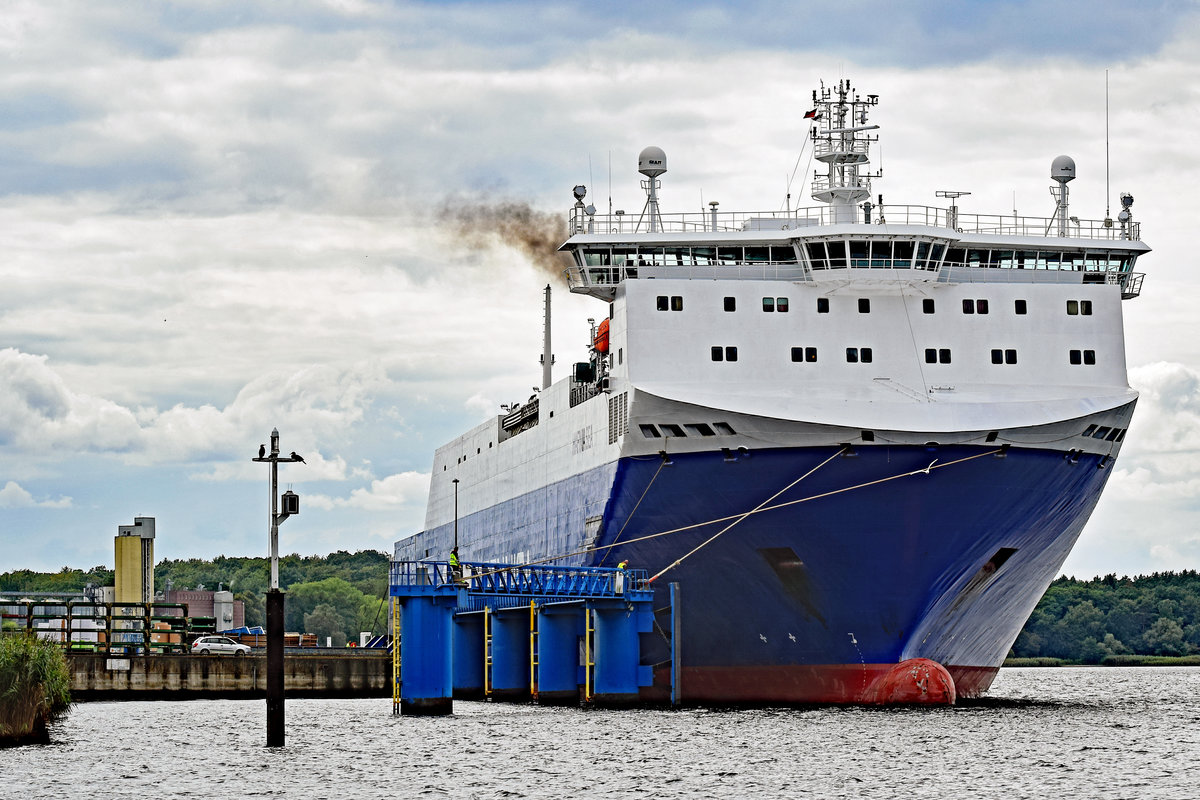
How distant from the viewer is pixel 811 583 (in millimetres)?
35844

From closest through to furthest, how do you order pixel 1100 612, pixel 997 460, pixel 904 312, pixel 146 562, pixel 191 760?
pixel 191 760, pixel 997 460, pixel 904 312, pixel 146 562, pixel 1100 612

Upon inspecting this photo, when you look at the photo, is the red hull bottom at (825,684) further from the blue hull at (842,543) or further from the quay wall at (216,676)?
the quay wall at (216,676)

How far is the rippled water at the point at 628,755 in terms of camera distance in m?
25.4

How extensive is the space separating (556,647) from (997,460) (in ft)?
39.3

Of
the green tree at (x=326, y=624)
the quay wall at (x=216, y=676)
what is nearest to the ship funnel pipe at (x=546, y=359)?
the quay wall at (x=216, y=676)

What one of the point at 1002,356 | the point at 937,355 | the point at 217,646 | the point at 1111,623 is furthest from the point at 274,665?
the point at 1111,623

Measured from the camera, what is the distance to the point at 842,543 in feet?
116

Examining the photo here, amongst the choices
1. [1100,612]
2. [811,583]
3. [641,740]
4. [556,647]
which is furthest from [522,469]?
[1100,612]

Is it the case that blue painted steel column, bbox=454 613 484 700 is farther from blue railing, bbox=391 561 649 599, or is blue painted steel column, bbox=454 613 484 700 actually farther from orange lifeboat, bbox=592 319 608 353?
orange lifeboat, bbox=592 319 608 353

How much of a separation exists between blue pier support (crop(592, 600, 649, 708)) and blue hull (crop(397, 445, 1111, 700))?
889 millimetres

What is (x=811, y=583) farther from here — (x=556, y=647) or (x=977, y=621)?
(x=556, y=647)

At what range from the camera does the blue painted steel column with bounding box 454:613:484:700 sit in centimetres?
4481

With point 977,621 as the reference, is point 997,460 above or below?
above

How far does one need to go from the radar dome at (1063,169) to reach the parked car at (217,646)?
2740cm
